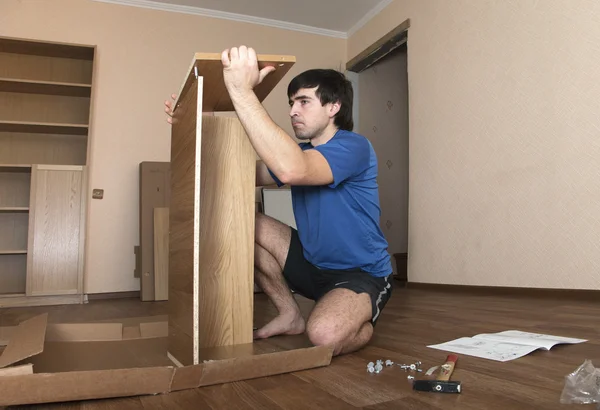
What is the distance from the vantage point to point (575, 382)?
103 cm

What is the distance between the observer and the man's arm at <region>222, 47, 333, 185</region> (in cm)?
127

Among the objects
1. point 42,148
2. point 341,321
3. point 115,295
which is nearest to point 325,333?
point 341,321

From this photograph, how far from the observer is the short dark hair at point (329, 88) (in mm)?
1782

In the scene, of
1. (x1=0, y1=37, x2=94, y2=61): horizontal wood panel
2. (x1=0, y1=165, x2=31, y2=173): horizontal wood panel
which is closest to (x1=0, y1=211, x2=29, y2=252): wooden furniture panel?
(x1=0, y1=165, x2=31, y2=173): horizontal wood panel

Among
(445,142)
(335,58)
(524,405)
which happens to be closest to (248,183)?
(524,405)

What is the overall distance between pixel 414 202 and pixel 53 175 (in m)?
2.83

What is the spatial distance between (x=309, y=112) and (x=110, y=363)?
1028mm

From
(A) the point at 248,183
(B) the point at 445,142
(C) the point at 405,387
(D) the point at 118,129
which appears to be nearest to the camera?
(C) the point at 405,387

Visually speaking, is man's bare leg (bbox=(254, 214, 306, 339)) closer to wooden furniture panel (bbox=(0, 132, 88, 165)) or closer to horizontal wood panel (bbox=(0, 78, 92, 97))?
horizontal wood panel (bbox=(0, 78, 92, 97))

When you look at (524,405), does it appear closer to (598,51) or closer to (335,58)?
(598,51)

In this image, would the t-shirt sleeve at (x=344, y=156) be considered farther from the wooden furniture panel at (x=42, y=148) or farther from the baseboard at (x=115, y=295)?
the wooden furniture panel at (x=42, y=148)

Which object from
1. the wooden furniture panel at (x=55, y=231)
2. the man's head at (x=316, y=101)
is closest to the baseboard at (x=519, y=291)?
the man's head at (x=316, y=101)

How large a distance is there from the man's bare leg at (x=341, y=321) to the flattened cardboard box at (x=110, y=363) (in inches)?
3.8

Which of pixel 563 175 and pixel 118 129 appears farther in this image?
pixel 118 129
